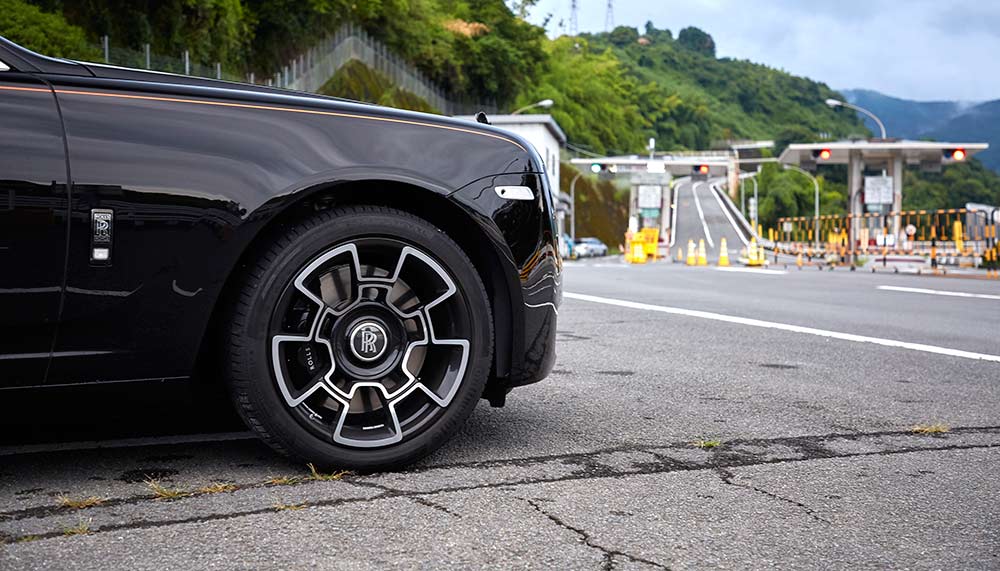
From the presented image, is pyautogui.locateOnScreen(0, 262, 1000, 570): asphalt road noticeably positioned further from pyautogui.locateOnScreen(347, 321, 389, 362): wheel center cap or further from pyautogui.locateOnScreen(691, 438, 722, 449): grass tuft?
pyautogui.locateOnScreen(347, 321, 389, 362): wheel center cap

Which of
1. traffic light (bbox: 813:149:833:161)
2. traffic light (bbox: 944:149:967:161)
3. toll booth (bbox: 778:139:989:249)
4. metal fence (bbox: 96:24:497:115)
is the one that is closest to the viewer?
metal fence (bbox: 96:24:497:115)

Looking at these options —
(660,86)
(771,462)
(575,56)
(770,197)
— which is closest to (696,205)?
(770,197)

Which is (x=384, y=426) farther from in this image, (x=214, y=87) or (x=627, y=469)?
(x=214, y=87)

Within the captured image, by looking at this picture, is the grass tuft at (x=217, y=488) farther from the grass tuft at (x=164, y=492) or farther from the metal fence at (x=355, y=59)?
the metal fence at (x=355, y=59)

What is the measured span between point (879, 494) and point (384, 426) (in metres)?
1.42

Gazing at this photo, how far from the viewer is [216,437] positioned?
3.50m

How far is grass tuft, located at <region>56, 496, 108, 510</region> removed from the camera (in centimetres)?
264

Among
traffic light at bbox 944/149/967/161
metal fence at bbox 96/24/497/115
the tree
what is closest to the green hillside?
the tree

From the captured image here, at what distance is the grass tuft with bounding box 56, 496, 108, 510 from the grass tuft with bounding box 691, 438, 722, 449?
74.6 inches

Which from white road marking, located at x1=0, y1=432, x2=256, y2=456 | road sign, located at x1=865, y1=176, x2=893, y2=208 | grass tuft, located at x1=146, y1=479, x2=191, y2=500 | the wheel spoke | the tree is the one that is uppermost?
the tree

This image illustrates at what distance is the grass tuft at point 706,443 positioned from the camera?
352 centimetres

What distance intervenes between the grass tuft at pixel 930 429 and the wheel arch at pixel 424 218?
1642 millimetres

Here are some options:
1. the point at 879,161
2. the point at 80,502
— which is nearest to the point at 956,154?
the point at 879,161

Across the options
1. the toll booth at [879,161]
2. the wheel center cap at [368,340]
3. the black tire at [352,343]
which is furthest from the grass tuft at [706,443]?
the toll booth at [879,161]
